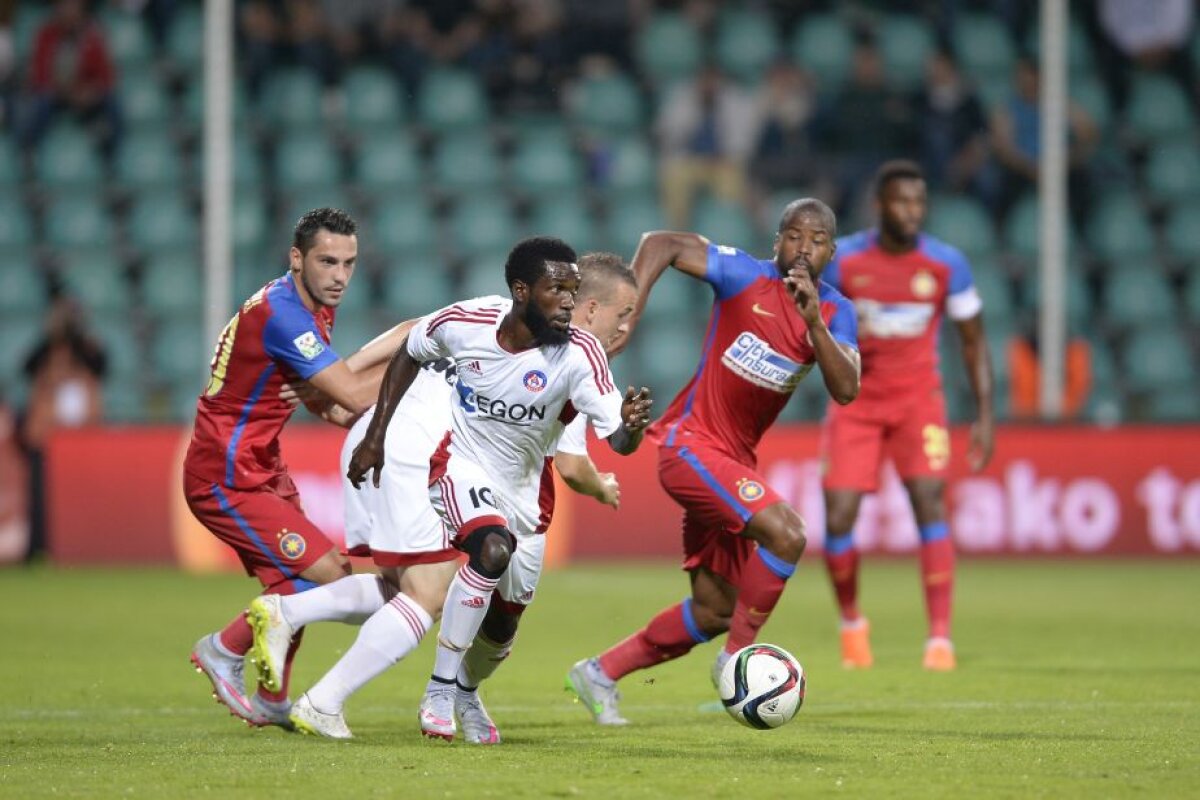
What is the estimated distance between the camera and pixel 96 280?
18.1m

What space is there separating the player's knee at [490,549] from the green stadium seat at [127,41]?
14.1 meters

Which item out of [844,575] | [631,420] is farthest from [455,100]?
[631,420]

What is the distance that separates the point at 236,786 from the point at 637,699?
2.94m

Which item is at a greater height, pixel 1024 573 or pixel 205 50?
pixel 205 50

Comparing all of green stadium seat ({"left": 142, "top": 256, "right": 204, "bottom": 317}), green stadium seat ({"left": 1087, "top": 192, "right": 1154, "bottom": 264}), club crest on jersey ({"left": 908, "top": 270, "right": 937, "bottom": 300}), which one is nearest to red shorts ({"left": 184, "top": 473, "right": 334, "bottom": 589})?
club crest on jersey ({"left": 908, "top": 270, "right": 937, "bottom": 300})

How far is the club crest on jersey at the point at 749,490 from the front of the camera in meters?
7.30

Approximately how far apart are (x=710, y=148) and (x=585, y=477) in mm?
11767

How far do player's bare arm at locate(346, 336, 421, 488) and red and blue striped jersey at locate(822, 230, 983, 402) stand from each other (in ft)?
11.3

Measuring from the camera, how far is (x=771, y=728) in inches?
260

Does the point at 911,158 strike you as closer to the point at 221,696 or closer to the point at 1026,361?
the point at 1026,361

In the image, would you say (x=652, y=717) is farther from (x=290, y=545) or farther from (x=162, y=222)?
(x=162, y=222)

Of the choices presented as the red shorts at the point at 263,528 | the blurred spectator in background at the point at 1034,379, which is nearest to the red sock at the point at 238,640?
the red shorts at the point at 263,528

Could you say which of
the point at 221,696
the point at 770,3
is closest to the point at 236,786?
the point at 221,696

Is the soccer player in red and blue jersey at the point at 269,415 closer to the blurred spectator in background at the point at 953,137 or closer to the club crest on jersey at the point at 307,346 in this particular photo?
the club crest on jersey at the point at 307,346
